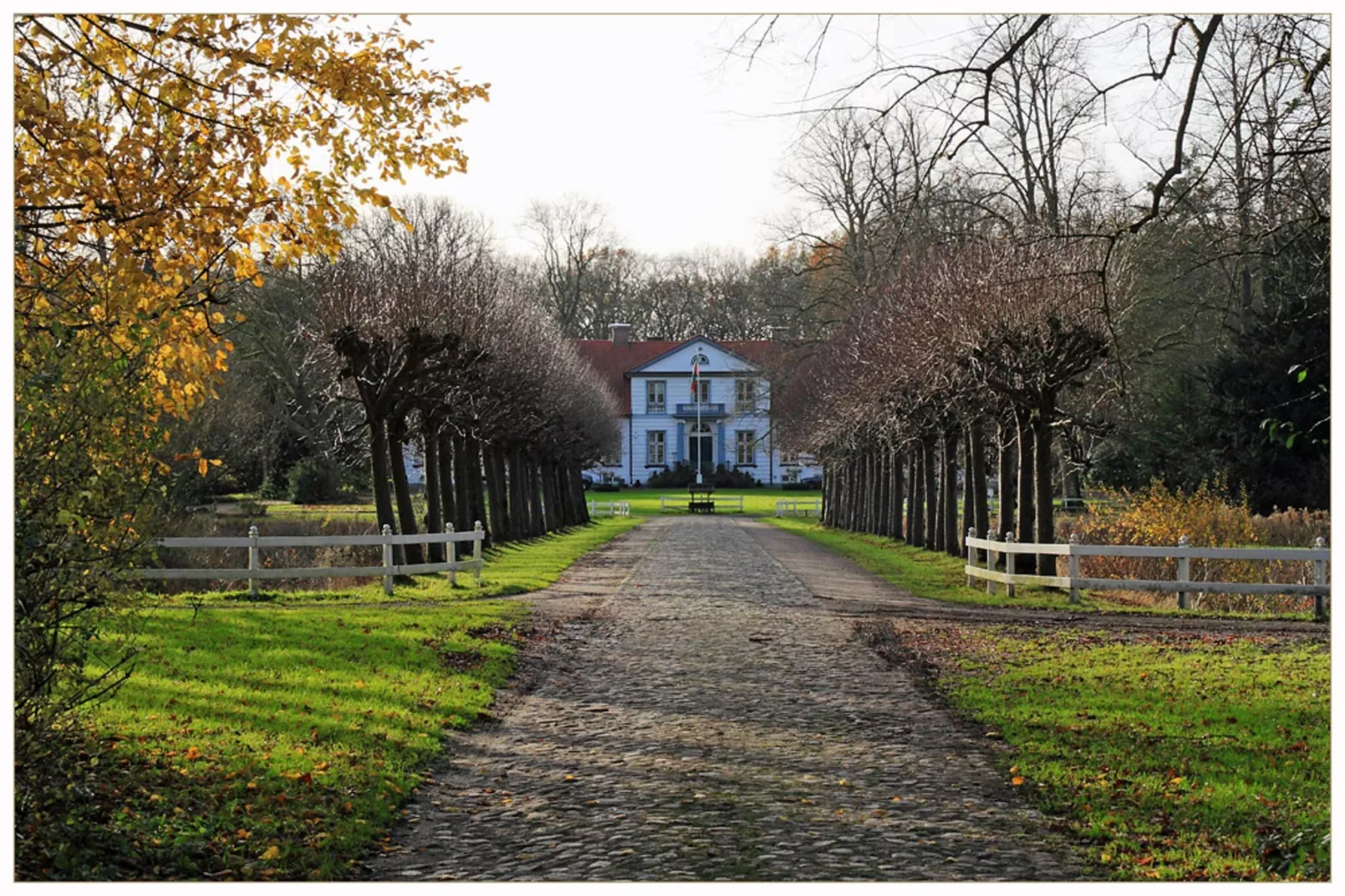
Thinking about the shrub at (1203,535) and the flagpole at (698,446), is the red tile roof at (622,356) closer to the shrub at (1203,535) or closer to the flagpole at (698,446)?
the flagpole at (698,446)

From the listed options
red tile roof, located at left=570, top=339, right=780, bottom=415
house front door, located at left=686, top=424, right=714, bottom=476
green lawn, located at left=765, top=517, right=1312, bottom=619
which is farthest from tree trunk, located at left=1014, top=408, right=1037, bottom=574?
house front door, located at left=686, top=424, right=714, bottom=476

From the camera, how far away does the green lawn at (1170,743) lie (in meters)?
5.86

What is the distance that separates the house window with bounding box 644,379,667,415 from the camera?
8331 centimetres

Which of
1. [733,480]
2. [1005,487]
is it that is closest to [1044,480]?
[1005,487]

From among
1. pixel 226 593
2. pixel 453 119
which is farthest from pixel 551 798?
pixel 226 593

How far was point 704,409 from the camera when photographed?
8244 cm

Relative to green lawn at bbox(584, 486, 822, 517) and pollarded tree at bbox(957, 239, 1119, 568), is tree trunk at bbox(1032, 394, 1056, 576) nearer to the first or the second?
pollarded tree at bbox(957, 239, 1119, 568)

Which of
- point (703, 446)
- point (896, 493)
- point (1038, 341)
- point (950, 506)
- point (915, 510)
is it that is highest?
point (1038, 341)

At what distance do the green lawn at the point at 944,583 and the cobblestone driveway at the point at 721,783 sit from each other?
5.80 m

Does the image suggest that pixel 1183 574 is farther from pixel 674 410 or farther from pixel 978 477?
pixel 674 410

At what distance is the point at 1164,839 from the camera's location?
5984 mm

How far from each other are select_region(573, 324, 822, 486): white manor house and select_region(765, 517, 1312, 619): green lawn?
44243mm

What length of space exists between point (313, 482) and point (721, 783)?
44.5 m

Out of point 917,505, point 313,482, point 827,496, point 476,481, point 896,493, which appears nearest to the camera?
point 476,481
